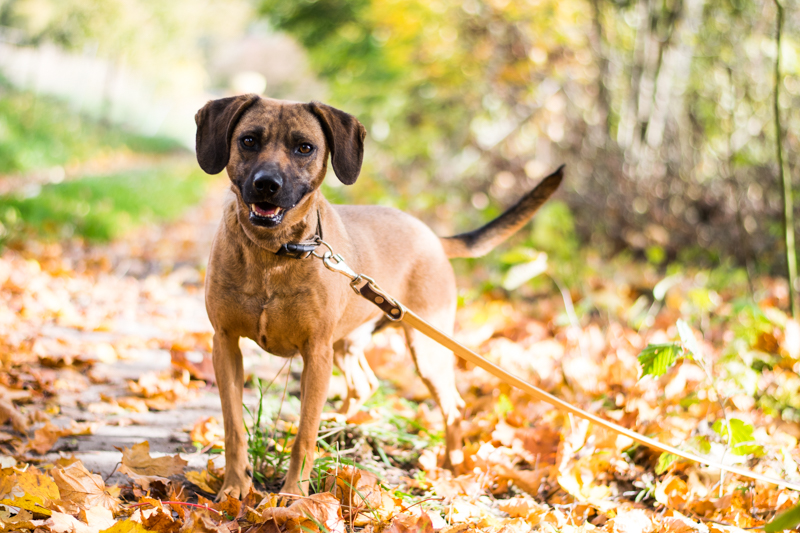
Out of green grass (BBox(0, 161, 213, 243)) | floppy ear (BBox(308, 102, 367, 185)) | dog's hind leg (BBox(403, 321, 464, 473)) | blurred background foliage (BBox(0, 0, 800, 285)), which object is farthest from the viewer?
green grass (BBox(0, 161, 213, 243))

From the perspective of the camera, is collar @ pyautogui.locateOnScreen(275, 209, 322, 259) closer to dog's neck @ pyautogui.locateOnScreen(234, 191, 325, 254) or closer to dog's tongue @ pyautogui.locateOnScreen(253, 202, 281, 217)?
dog's neck @ pyautogui.locateOnScreen(234, 191, 325, 254)

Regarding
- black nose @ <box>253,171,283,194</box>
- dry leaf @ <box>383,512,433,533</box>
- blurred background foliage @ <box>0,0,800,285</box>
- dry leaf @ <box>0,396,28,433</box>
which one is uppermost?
blurred background foliage @ <box>0,0,800,285</box>

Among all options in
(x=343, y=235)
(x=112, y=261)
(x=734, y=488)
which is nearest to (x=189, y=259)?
(x=112, y=261)

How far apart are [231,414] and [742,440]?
2264mm

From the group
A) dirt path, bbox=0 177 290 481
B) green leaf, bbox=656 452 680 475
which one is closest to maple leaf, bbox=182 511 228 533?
dirt path, bbox=0 177 290 481

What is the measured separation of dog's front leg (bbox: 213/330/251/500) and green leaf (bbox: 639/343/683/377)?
1.81 metres

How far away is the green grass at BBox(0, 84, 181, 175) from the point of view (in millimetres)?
12109

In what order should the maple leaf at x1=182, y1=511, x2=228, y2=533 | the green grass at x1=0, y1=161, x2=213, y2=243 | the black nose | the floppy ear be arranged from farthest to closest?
the green grass at x1=0, y1=161, x2=213, y2=243 < the floppy ear < the black nose < the maple leaf at x1=182, y1=511, x2=228, y2=533

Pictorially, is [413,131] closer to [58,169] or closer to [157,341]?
[157,341]

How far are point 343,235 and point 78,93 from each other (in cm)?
2609

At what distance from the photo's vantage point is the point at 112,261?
724 cm

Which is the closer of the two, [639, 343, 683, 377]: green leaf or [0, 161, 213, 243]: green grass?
[639, 343, 683, 377]: green leaf

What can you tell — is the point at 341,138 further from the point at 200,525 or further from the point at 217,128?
the point at 200,525

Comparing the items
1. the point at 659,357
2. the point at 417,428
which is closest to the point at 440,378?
the point at 417,428
